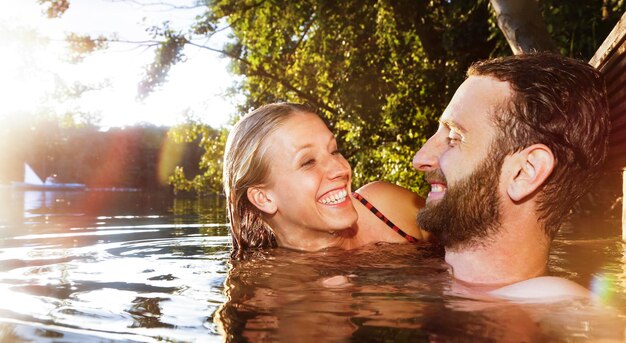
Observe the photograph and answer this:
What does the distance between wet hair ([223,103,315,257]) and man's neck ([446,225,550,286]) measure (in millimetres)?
1840

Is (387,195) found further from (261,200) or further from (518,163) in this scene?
(518,163)

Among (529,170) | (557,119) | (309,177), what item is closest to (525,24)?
(309,177)

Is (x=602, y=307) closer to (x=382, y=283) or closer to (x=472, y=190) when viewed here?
(x=472, y=190)

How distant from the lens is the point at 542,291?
9.82 ft

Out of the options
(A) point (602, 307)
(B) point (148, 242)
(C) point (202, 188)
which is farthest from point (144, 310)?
(C) point (202, 188)

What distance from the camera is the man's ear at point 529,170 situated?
297 cm

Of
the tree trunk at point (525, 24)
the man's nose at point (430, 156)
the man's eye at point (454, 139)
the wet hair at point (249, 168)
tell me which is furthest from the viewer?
the tree trunk at point (525, 24)

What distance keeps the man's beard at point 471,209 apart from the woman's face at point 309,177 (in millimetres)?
1212

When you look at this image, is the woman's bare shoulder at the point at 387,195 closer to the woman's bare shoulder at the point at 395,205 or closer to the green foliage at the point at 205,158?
the woman's bare shoulder at the point at 395,205

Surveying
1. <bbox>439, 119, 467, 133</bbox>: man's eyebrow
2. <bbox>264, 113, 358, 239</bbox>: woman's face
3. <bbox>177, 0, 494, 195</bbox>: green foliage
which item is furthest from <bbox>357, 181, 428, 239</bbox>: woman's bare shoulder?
<bbox>177, 0, 494, 195</bbox>: green foliage

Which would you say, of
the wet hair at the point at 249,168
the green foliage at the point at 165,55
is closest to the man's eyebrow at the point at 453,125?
the wet hair at the point at 249,168

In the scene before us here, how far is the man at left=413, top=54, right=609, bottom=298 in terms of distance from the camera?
301 cm

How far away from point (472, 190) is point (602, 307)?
0.77 metres

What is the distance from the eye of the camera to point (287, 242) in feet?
16.5
